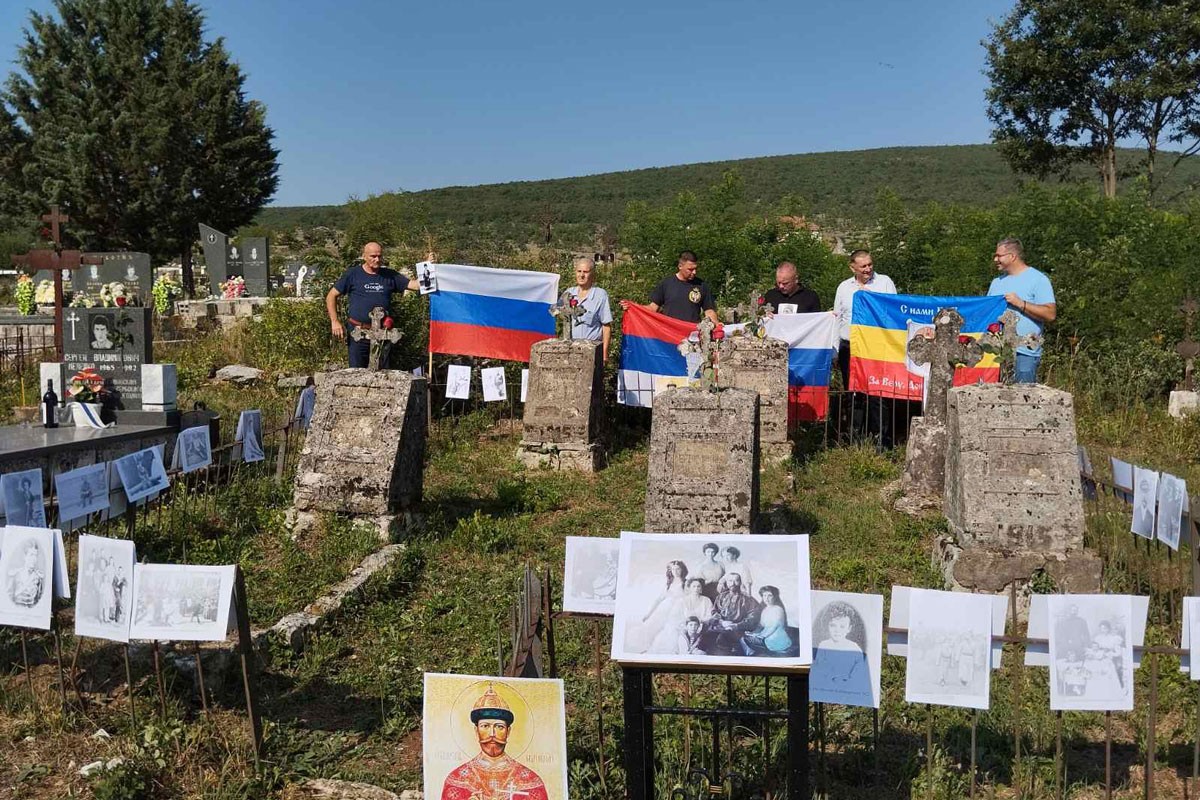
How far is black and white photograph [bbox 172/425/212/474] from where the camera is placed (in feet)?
24.1

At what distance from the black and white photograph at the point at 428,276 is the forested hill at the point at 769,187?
4142 centimetres

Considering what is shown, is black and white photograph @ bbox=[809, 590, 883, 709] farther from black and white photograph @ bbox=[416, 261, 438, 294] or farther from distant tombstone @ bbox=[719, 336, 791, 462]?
black and white photograph @ bbox=[416, 261, 438, 294]

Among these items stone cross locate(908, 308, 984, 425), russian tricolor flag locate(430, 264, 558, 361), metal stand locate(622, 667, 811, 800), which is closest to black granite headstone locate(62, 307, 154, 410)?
russian tricolor flag locate(430, 264, 558, 361)

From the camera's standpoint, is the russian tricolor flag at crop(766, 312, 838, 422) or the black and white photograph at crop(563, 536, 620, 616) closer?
the black and white photograph at crop(563, 536, 620, 616)

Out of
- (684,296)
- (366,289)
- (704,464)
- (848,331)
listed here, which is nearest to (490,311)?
(366,289)

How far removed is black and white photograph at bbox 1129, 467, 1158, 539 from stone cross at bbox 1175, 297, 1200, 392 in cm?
714

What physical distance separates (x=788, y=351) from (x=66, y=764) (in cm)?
763

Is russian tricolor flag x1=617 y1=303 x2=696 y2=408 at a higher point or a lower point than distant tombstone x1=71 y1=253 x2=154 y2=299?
lower

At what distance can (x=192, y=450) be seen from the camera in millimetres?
7496

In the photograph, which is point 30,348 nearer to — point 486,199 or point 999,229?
point 999,229

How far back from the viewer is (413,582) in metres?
6.72

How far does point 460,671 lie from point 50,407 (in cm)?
630

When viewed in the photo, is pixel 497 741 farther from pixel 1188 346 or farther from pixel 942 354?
pixel 1188 346

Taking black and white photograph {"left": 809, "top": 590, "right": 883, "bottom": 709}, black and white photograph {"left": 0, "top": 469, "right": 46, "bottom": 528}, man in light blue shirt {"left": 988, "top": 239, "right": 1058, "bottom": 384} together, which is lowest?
black and white photograph {"left": 809, "top": 590, "right": 883, "bottom": 709}
